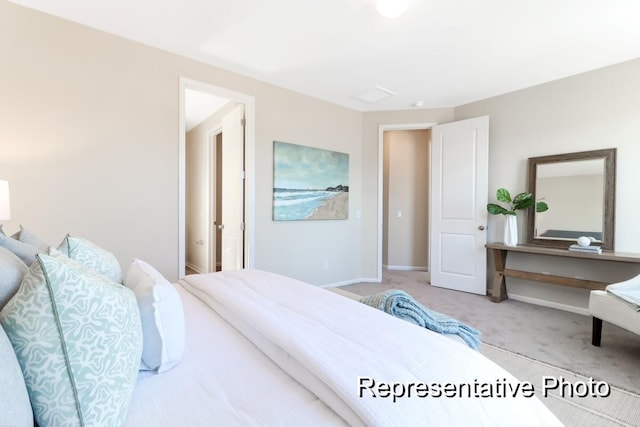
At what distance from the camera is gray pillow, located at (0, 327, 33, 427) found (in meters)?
0.48

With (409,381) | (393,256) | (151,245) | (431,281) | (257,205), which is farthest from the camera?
(393,256)

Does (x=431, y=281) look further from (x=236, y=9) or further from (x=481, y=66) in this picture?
(x=236, y=9)

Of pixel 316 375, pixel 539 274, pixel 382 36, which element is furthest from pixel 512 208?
pixel 316 375

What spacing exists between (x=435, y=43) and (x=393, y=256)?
12.6 feet

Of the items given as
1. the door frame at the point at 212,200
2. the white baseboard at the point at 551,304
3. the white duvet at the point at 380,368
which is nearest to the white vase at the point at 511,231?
the white baseboard at the point at 551,304

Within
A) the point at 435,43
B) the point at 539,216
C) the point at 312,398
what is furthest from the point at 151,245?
the point at 539,216

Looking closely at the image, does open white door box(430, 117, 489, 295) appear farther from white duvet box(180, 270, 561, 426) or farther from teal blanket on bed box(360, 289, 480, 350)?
white duvet box(180, 270, 561, 426)

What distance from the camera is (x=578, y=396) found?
1.68 m

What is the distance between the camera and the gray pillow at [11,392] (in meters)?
0.48

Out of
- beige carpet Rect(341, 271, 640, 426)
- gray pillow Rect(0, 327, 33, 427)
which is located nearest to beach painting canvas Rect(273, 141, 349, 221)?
beige carpet Rect(341, 271, 640, 426)

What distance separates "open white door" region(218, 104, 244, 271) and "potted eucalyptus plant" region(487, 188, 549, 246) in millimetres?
2945

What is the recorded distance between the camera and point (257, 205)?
331cm

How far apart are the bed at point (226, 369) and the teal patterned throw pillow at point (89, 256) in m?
0.18

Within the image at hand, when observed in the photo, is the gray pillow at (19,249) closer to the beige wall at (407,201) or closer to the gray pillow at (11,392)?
the gray pillow at (11,392)
